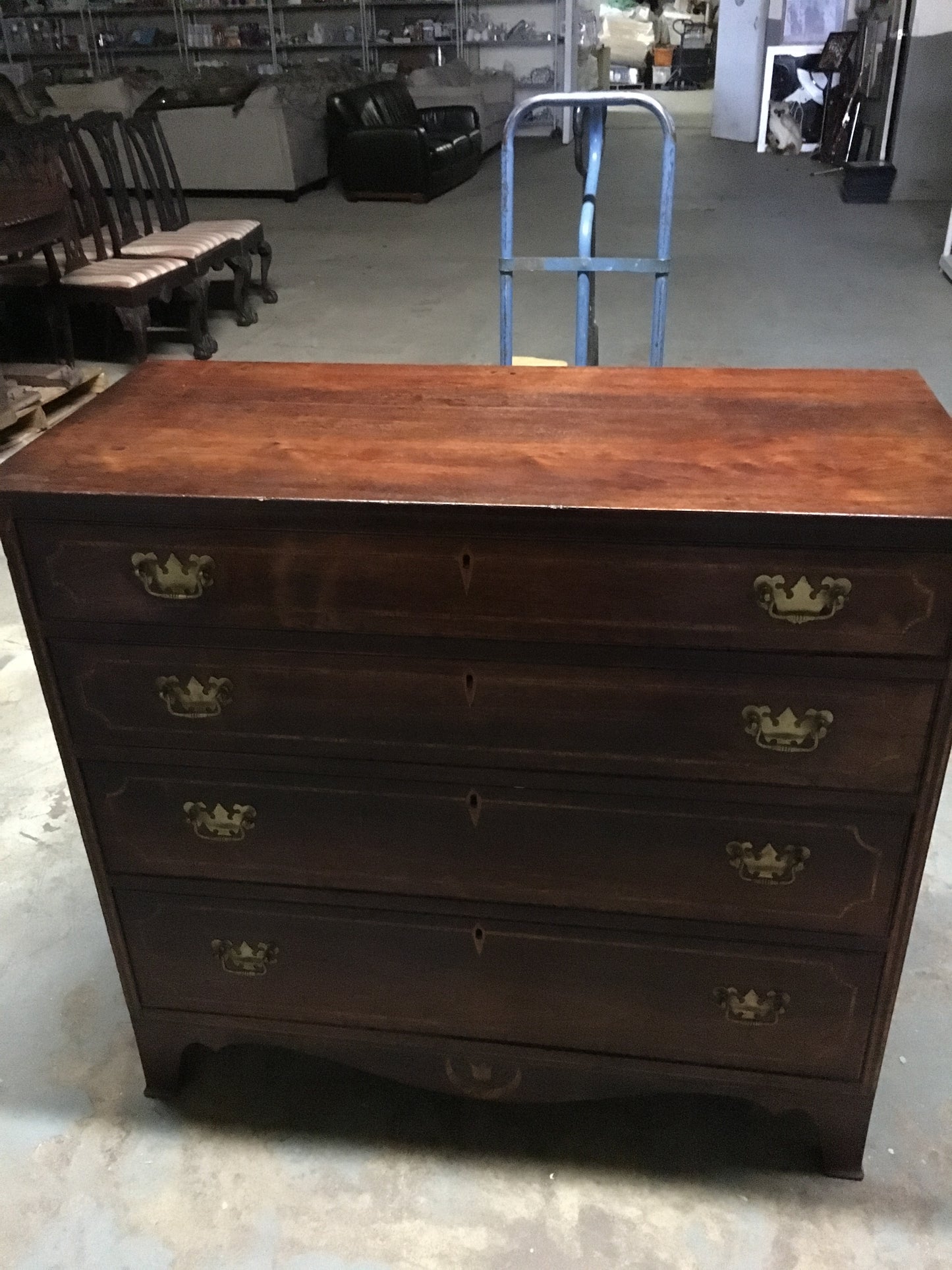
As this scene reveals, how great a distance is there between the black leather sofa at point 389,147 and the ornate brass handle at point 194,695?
7.68 meters

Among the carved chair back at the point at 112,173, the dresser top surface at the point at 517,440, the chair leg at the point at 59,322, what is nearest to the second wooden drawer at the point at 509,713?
the dresser top surface at the point at 517,440

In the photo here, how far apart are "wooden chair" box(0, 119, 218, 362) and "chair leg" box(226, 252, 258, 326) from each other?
0.49 meters

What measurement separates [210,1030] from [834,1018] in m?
0.87

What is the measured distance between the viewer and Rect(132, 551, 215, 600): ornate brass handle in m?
1.13

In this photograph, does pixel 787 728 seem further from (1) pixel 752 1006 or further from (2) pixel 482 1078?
(2) pixel 482 1078

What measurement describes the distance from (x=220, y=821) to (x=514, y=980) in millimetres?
441

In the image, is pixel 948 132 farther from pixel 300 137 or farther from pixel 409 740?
pixel 409 740

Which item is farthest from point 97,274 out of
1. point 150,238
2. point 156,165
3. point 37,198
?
point 156,165

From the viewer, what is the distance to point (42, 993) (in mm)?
1767

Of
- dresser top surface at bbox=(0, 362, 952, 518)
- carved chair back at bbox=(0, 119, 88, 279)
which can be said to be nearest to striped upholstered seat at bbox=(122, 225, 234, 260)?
carved chair back at bbox=(0, 119, 88, 279)

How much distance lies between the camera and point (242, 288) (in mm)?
5281

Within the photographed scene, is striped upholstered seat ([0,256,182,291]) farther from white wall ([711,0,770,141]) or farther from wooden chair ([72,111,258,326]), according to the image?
white wall ([711,0,770,141])

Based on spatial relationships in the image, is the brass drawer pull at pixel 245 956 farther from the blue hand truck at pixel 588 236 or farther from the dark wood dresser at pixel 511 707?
the blue hand truck at pixel 588 236

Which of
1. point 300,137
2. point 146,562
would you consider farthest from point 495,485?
point 300,137
